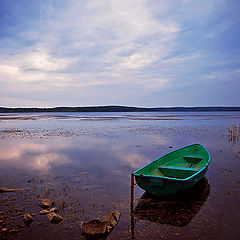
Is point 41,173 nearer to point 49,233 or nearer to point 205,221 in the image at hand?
point 49,233

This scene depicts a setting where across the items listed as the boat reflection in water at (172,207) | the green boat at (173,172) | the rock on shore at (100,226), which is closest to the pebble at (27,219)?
the rock on shore at (100,226)

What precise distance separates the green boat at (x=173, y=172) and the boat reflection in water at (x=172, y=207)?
432 mm

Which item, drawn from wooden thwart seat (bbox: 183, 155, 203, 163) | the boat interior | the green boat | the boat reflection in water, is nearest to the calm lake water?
the boat reflection in water

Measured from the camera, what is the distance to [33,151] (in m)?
16.5

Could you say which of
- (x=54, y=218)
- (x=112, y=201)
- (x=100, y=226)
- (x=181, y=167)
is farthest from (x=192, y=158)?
(x=54, y=218)

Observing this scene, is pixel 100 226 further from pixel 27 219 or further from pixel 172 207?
pixel 172 207

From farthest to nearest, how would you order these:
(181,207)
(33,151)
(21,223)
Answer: (33,151)
(181,207)
(21,223)

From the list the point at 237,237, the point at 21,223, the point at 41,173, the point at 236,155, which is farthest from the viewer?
the point at 236,155

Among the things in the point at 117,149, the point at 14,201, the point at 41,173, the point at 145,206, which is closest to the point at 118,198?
the point at 145,206

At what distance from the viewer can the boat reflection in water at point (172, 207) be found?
21.1 ft

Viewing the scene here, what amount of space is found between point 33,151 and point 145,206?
11900mm

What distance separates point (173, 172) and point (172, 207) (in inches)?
83.6

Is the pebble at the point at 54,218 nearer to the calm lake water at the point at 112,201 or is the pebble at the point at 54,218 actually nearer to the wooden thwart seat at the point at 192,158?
the calm lake water at the point at 112,201

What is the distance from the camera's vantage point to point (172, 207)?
7.13 metres
